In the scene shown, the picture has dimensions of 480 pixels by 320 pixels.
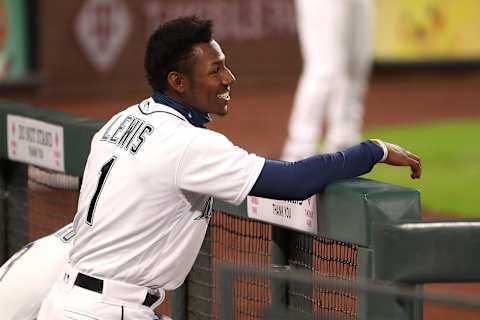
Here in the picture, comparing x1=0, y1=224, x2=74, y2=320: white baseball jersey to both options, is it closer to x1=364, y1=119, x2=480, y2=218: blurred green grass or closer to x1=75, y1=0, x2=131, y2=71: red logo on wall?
x1=364, y1=119, x2=480, y2=218: blurred green grass

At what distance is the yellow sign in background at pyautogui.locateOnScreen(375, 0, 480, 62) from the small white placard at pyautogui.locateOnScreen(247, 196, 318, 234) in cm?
1180

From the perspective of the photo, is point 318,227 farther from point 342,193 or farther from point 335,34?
point 335,34

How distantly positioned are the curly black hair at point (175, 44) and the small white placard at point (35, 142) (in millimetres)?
1097

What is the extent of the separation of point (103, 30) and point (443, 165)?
5.26 metres

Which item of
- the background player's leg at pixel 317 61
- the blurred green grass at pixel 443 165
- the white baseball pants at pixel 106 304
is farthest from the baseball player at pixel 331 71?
the white baseball pants at pixel 106 304

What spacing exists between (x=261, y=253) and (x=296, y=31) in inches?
448

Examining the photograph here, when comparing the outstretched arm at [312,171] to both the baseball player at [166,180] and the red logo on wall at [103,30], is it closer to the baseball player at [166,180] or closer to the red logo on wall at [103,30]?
the baseball player at [166,180]

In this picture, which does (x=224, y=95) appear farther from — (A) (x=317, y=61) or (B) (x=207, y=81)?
(A) (x=317, y=61)

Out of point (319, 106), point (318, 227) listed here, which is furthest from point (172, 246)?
point (319, 106)

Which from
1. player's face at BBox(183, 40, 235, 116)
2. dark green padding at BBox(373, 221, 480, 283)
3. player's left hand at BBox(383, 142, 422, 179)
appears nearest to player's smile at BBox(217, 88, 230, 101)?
player's face at BBox(183, 40, 235, 116)

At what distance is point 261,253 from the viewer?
399 centimetres

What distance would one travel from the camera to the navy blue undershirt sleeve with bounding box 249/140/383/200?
3309 mm

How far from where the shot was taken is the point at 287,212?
3.59 meters

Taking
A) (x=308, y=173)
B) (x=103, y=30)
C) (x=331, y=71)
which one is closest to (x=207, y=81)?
(x=308, y=173)
